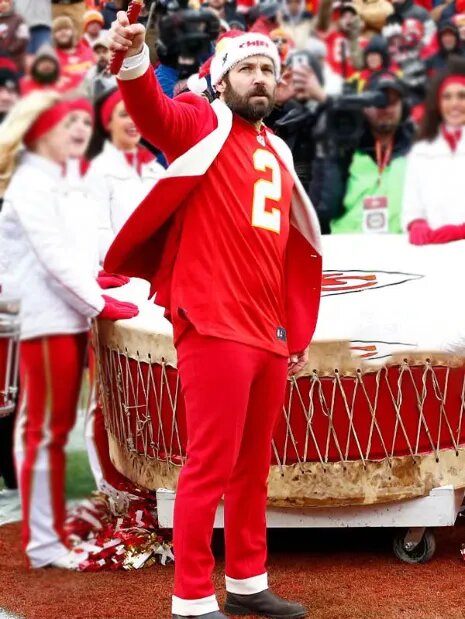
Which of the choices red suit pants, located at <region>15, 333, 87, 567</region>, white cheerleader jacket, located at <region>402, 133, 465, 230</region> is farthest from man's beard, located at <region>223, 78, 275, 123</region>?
white cheerleader jacket, located at <region>402, 133, 465, 230</region>

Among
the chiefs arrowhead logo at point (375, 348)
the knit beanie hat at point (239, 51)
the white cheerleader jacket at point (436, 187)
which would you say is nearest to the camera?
the knit beanie hat at point (239, 51)

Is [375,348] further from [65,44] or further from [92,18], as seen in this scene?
[92,18]

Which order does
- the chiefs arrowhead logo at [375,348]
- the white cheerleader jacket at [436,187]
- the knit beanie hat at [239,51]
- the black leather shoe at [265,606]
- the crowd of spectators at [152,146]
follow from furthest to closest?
the white cheerleader jacket at [436,187], the chiefs arrowhead logo at [375,348], the black leather shoe at [265,606], the knit beanie hat at [239,51], the crowd of spectators at [152,146]

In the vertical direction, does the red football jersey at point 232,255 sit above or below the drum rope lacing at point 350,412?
above

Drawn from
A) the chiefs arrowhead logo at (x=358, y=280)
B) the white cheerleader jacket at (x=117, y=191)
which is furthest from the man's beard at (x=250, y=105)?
the chiefs arrowhead logo at (x=358, y=280)

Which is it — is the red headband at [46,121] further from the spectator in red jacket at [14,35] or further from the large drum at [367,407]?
the large drum at [367,407]

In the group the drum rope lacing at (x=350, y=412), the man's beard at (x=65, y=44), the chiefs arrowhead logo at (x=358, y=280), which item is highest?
the man's beard at (x=65, y=44)

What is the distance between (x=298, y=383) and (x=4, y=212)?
1.40 meters

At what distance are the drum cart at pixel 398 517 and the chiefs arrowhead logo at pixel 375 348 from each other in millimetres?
464

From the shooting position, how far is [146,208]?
10.3 ft

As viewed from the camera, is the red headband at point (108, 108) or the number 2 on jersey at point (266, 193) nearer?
the number 2 on jersey at point (266, 193)

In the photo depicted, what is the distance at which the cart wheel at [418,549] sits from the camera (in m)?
3.95

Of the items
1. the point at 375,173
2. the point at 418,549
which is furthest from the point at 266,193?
the point at 375,173

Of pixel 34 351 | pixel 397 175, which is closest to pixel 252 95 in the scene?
pixel 34 351
